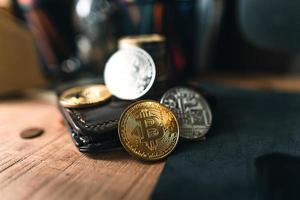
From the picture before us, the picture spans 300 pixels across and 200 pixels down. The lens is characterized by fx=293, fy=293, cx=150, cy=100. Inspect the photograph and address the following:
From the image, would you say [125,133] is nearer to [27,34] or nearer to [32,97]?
[32,97]

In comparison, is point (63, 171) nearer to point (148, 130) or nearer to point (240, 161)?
point (148, 130)

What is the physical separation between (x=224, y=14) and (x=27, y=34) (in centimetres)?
84

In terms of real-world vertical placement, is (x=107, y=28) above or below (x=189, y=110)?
above

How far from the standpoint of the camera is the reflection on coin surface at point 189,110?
70 cm

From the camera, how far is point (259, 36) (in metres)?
1.12

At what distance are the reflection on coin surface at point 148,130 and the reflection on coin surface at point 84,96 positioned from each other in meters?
0.14

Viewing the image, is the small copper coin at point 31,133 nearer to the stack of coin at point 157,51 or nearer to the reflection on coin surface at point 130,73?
the reflection on coin surface at point 130,73

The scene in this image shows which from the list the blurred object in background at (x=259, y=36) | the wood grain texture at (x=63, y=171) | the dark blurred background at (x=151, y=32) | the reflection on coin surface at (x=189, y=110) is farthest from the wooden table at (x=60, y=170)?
the blurred object in background at (x=259, y=36)

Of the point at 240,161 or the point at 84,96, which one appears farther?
the point at 84,96

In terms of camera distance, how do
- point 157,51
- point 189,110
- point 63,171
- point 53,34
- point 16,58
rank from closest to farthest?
1. point 63,171
2. point 189,110
3. point 157,51
4. point 16,58
5. point 53,34

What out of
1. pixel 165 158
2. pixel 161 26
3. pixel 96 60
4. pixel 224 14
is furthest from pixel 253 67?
pixel 165 158

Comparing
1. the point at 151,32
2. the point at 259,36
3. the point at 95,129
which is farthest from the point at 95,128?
the point at 259,36

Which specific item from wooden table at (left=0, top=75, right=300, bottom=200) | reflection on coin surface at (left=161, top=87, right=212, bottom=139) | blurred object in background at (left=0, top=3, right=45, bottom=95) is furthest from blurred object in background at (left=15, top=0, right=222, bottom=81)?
wooden table at (left=0, top=75, right=300, bottom=200)

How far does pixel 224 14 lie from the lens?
1.33 m
